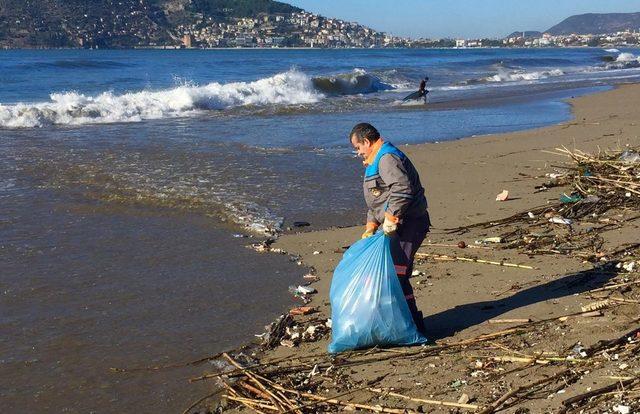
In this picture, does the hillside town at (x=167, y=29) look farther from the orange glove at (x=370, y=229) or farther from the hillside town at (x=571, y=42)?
the orange glove at (x=370, y=229)

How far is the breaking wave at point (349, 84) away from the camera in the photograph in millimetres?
33875

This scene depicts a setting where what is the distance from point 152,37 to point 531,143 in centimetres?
9291

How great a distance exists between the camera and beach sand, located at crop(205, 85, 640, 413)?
14.2 ft

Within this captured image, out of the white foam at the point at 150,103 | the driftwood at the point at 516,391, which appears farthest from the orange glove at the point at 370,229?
the white foam at the point at 150,103

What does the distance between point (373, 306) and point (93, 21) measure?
314 feet

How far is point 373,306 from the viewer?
496 cm

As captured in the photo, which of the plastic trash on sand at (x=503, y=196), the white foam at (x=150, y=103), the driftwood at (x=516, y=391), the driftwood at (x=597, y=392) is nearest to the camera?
the driftwood at (x=597, y=392)

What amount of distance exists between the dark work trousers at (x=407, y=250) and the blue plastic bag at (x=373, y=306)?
136 millimetres

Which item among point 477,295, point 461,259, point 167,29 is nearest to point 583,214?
point 461,259

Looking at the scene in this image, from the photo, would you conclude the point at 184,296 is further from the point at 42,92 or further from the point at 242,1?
the point at 242,1

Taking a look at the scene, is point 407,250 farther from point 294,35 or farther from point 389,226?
point 294,35

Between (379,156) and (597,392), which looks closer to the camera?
(597,392)

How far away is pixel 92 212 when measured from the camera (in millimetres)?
9180

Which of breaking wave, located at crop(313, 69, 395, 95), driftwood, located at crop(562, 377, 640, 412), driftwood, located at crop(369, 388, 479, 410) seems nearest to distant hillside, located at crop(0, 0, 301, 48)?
breaking wave, located at crop(313, 69, 395, 95)
